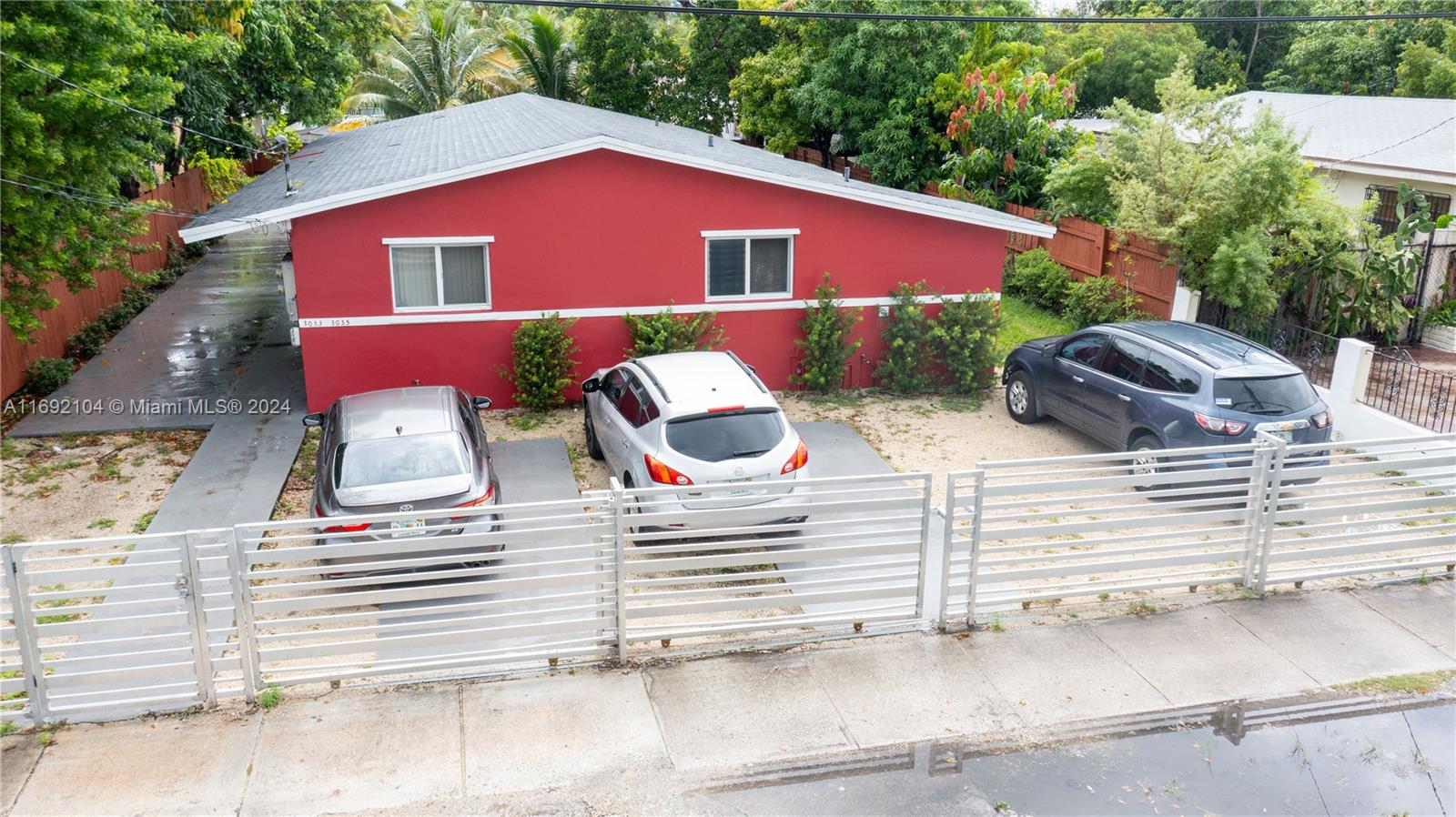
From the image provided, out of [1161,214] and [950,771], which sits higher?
[1161,214]

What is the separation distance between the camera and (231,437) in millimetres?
13516

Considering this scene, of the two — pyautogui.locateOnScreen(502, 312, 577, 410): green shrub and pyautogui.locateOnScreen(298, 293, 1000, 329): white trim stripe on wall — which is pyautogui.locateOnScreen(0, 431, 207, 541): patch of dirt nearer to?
pyautogui.locateOnScreen(298, 293, 1000, 329): white trim stripe on wall

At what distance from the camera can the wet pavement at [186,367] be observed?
559 inches

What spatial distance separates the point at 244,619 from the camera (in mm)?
7191

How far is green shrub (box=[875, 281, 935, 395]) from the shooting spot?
1555 cm

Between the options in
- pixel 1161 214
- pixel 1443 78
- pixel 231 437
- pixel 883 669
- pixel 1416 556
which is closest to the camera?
pixel 883 669

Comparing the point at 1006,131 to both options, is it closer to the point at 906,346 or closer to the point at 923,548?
the point at 906,346

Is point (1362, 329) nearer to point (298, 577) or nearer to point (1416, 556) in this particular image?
point (1416, 556)

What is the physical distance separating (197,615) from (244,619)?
0.29 meters

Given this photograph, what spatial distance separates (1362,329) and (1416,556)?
8612mm

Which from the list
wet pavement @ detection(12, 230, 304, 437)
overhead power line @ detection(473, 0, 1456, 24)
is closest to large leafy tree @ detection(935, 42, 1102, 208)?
overhead power line @ detection(473, 0, 1456, 24)

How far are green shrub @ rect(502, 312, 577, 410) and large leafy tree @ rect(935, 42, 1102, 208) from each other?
12.6 m

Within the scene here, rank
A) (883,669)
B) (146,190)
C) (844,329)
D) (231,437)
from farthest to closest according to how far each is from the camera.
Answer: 1. (146,190)
2. (844,329)
3. (231,437)
4. (883,669)

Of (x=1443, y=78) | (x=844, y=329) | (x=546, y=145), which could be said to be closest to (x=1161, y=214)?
(x=844, y=329)
